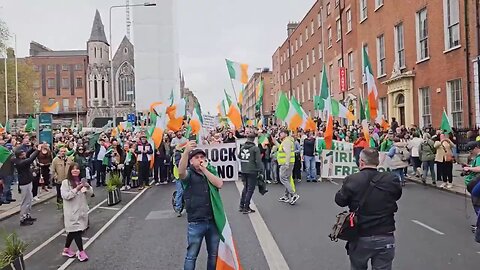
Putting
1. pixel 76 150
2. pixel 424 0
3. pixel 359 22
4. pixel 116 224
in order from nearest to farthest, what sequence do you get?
pixel 116 224 < pixel 76 150 < pixel 424 0 < pixel 359 22

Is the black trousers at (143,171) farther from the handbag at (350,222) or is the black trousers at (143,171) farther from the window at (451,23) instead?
the window at (451,23)

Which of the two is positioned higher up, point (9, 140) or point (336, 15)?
point (336, 15)

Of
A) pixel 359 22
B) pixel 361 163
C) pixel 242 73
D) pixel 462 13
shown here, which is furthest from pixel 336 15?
pixel 361 163

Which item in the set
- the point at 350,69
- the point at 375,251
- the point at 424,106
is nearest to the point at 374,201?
the point at 375,251

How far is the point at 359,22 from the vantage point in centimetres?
3281

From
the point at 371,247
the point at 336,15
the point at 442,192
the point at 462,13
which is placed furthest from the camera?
the point at 336,15

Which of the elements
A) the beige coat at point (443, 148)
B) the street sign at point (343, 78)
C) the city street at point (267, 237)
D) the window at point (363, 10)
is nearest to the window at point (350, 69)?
the street sign at point (343, 78)

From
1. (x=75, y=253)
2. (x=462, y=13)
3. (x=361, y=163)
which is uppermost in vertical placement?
(x=462, y=13)

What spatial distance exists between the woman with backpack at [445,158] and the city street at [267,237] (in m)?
1.16

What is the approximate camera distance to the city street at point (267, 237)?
22.8ft

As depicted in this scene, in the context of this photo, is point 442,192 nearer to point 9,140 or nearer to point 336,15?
point 9,140

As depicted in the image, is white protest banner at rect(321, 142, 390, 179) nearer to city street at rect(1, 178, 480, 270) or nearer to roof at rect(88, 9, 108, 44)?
city street at rect(1, 178, 480, 270)

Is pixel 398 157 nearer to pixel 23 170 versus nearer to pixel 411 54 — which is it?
pixel 23 170

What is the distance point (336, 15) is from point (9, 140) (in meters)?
28.3
